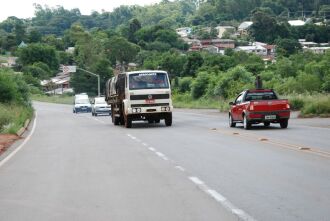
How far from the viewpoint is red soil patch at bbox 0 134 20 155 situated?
2202cm

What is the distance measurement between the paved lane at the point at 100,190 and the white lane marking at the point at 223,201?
109mm

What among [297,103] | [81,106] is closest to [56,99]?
[81,106]

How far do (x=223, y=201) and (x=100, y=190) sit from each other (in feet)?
8.09

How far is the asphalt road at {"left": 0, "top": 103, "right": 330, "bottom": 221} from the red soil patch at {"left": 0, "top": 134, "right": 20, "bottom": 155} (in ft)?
5.36

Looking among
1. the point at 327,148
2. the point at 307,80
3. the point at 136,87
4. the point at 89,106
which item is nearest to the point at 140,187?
the point at 327,148

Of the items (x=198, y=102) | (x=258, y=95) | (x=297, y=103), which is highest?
(x=258, y=95)

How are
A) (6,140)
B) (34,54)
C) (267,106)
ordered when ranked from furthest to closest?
1. (34,54)
2. (267,106)
3. (6,140)

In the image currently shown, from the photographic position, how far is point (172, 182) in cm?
1228

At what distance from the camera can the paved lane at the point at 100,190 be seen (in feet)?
30.5

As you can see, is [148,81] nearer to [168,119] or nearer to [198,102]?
[168,119]

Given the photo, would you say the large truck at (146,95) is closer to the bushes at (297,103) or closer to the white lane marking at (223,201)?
the bushes at (297,103)

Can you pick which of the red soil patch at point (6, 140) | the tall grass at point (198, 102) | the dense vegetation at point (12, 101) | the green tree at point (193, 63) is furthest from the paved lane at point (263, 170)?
the green tree at point (193, 63)

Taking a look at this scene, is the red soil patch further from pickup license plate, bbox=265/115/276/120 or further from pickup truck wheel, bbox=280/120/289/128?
pickup truck wheel, bbox=280/120/289/128

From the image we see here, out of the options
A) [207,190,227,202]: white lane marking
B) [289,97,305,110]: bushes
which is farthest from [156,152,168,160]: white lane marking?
[289,97,305,110]: bushes
